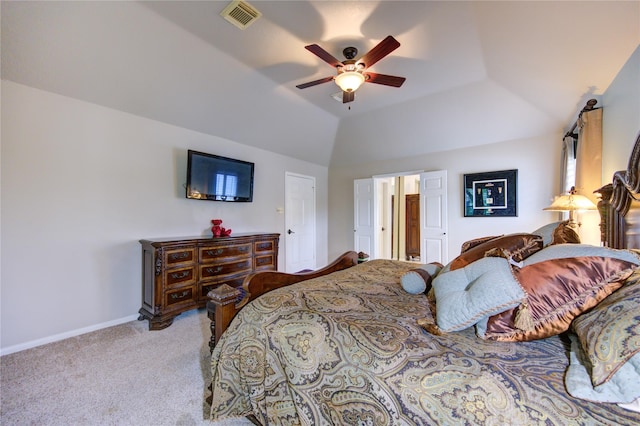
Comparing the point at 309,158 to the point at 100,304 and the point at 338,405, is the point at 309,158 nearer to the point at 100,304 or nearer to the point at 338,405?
the point at 100,304

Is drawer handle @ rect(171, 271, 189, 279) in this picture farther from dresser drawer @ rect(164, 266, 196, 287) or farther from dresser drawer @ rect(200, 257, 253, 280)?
dresser drawer @ rect(200, 257, 253, 280)

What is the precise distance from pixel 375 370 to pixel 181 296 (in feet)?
9.19

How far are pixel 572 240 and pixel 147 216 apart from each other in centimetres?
415

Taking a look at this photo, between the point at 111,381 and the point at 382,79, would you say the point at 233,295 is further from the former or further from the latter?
the point at 382,79

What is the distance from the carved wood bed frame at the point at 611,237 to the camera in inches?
58.1

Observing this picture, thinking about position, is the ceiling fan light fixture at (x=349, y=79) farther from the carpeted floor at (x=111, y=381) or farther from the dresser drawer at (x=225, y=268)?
the carpeted floor at (x=111, y=381)

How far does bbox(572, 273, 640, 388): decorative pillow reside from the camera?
702mm

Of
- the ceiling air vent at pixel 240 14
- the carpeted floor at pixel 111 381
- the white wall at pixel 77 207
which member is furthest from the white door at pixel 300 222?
the ceiling air vent at pixel 240 14

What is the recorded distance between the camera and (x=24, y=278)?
2.48 meters

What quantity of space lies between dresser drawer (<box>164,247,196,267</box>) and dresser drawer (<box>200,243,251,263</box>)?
12 centimetres

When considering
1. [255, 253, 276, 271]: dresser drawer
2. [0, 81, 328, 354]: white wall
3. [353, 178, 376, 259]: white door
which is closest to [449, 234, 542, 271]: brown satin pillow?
[255, 253, 276, 271]: dresser drawer

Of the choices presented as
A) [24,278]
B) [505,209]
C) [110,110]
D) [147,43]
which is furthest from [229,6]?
[505,209]

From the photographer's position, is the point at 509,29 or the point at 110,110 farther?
the point at 110,110

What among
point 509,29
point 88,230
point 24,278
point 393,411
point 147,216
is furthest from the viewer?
point 147,216
